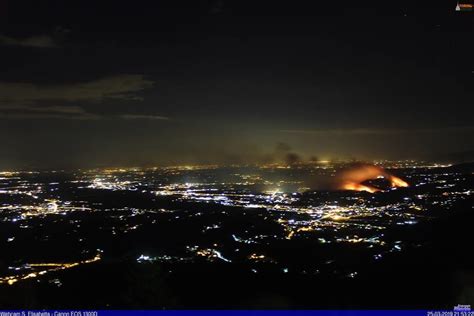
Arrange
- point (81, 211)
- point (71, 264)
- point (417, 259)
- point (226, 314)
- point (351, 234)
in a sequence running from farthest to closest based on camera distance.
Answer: point (81, 211)
point (351, 234)
point (71, 264)
point (417, 259)
point (226, 314)

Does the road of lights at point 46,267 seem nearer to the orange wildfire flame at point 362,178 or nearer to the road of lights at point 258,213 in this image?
the road of lights at point 258,213

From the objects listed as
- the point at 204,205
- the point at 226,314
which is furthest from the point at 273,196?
the point at 226,314

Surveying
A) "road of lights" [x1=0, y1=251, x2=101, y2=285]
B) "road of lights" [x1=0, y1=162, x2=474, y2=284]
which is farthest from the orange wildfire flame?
"road of lights" [x1=0, y1=251, x2=101, y2=285]

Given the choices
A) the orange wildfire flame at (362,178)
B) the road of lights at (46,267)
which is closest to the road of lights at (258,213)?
the road of lights at (46,267)

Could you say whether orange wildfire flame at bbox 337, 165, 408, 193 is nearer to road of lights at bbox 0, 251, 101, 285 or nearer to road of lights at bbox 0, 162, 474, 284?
road of lights at bbox 0, 162, 474, 284

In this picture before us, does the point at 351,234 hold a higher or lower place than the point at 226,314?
lower

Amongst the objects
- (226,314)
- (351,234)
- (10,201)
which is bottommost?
(10,201)

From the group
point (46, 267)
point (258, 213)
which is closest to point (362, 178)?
point (258, 213)

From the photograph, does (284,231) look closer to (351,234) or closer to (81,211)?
(351,234)
